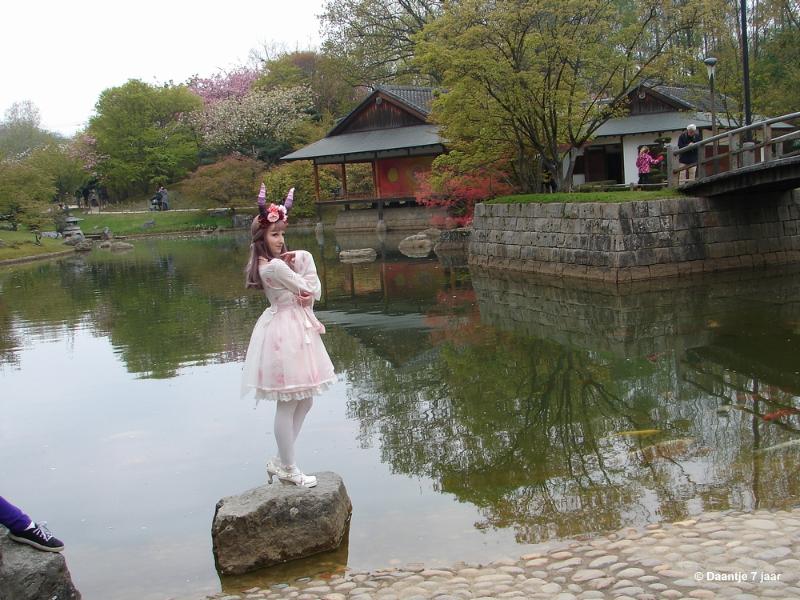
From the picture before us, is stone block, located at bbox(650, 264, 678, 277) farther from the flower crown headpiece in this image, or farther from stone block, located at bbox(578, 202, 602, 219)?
the flower crown headpiece

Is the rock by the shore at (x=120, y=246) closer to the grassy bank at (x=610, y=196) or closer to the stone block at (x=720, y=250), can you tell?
the grassy bank at (x=610, y=196)

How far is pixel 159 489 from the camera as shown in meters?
6.96

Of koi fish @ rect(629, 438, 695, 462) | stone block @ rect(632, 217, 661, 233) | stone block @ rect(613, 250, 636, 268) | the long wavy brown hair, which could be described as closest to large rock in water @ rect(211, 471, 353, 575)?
the long wavy brown hair

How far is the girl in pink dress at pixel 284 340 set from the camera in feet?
18.4

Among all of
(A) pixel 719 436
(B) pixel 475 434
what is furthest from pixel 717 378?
(B) pixel 475 434

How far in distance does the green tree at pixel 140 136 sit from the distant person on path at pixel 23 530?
51554 mm

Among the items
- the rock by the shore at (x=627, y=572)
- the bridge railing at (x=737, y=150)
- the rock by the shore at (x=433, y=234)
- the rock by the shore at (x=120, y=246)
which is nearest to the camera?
the rock by the shore at (x=627, y=572)

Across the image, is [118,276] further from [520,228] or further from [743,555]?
[743,555]

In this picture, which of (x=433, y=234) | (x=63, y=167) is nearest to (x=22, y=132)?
(x=63, y=167)

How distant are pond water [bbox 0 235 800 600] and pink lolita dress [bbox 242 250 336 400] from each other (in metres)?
1.16

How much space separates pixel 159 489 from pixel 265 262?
2478 millimetres

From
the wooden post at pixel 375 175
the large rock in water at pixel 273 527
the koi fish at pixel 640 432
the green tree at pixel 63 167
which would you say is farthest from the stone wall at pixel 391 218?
the large rock in water at pixel 273 527

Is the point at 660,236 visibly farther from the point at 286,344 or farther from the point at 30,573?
the point at 30,573

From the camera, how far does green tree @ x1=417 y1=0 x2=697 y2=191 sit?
752 inches
